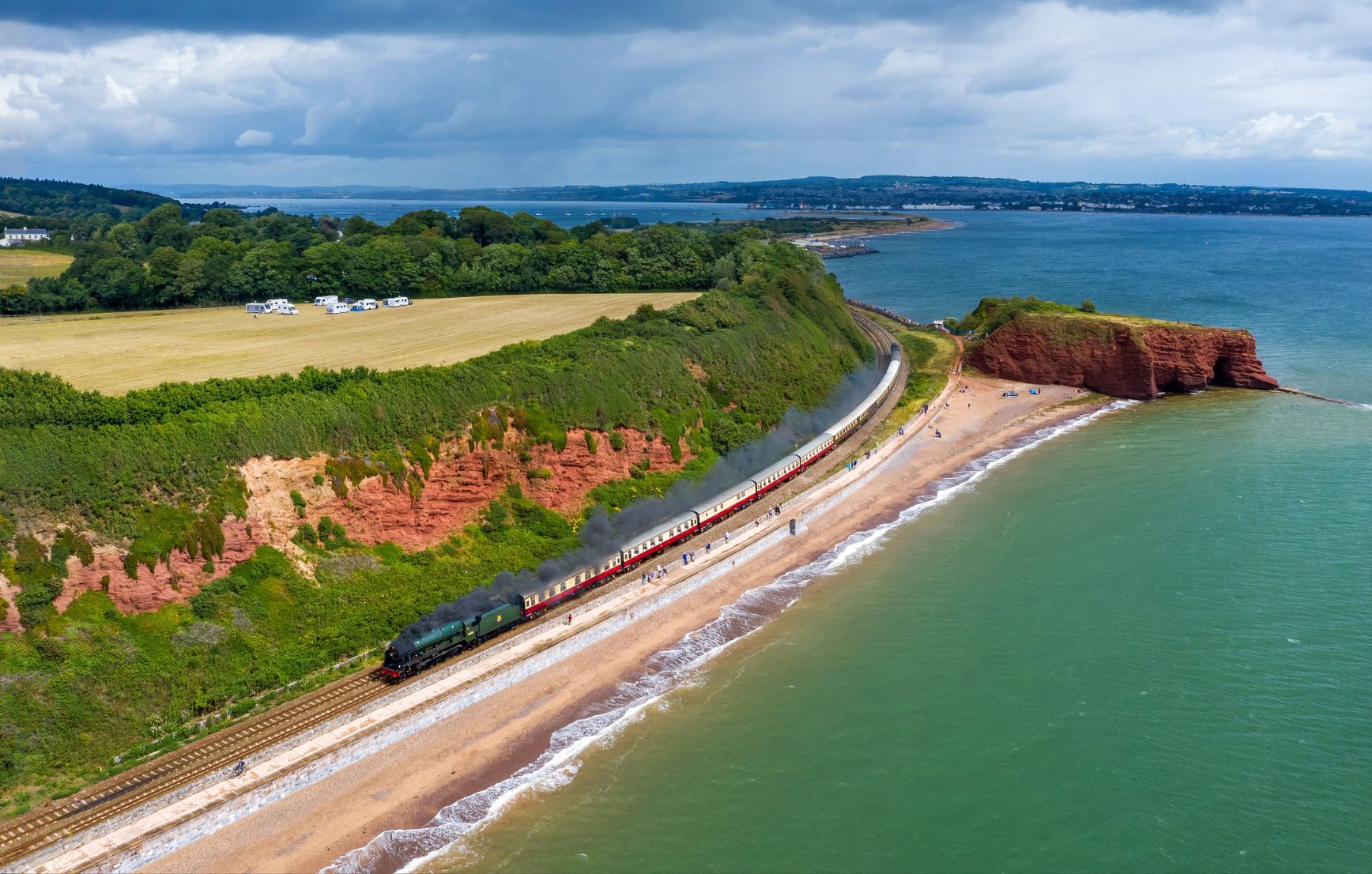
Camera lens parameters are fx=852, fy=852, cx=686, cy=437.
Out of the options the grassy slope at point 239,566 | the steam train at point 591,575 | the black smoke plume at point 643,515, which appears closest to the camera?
the grassy slope at point 239,566

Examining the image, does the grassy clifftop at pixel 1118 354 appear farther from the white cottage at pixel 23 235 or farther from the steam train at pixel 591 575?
the white cottage at pixel 23 235

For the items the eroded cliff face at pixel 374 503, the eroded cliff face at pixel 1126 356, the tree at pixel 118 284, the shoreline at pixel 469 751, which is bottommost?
the shoreline at pixel 469 751

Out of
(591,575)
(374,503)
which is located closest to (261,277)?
(374,503)

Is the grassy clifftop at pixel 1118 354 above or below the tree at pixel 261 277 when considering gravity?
below


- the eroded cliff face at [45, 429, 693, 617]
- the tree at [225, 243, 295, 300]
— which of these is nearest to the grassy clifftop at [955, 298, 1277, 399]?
the eroded cliff face at [45, 429, 693, 617]

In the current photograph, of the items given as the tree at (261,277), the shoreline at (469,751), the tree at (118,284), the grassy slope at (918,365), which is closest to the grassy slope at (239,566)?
the shoreline at (469,751)

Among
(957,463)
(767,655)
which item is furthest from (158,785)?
(957,463)

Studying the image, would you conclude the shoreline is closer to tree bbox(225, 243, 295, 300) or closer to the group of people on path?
the group of people on path
